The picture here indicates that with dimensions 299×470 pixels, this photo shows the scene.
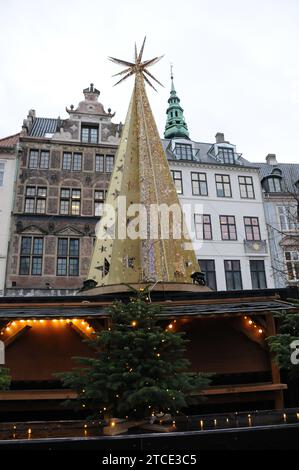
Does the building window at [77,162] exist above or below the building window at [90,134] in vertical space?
below

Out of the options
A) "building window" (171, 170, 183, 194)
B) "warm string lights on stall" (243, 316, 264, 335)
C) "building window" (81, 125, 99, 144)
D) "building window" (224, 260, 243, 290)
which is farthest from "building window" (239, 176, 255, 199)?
"warm string lights on stall" (243, 316, 264, 335)

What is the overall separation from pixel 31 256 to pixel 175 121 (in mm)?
20921

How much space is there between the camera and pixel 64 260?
19.6 metres

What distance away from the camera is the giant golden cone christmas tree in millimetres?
10992

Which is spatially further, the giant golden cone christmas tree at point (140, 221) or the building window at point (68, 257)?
the building window at point (68, 257)

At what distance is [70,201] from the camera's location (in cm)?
2067

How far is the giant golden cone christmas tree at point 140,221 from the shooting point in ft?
36.1

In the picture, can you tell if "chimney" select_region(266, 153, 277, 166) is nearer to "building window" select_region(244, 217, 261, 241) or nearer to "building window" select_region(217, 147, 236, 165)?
"building window" select_region(217, 147, 236, 165)

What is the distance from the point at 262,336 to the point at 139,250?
14.2 ft

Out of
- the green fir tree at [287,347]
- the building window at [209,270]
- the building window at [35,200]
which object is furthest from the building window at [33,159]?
the green fir tree at [287,347]

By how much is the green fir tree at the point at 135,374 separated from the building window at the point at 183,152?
19331mm

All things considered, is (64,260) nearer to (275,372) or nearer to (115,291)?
(115,291)

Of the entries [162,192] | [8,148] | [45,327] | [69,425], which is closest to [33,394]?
[45,327]

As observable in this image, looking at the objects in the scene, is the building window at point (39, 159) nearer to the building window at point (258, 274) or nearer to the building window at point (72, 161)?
the building window at point (72, 161)
